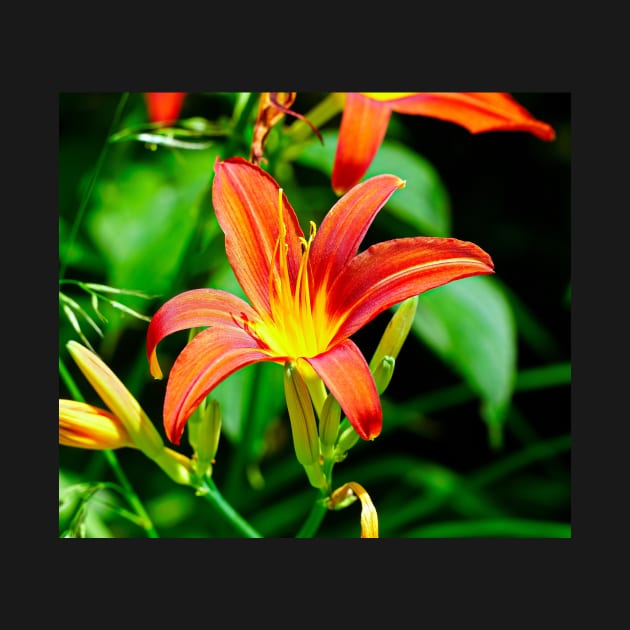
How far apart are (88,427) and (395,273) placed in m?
0.40

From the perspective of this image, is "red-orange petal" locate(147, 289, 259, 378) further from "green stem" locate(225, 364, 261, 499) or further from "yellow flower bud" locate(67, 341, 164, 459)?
"green stem" locate(225, 364, 261, 499)

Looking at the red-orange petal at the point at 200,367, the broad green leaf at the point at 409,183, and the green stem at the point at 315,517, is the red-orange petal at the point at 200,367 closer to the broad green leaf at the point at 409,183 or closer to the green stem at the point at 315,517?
the green stem at the point at 315,517

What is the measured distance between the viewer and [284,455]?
162 cm

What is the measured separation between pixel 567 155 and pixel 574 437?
502 mm

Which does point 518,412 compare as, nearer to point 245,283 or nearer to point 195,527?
point 195,527

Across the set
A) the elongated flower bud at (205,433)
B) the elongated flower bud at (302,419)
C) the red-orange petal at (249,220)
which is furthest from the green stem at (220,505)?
the red-orange petal at (249,220)

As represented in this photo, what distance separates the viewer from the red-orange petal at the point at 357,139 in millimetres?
1165

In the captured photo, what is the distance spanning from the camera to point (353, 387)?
98 cm

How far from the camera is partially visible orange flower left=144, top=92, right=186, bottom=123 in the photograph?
1.38 m

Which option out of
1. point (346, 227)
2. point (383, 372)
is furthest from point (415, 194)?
point (383, 372)

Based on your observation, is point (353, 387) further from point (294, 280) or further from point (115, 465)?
point (115, 465)

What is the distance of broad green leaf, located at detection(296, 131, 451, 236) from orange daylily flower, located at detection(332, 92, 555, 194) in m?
0.11

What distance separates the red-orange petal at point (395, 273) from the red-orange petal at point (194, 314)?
0.11m

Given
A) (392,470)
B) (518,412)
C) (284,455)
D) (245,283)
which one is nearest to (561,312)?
(518,412)
